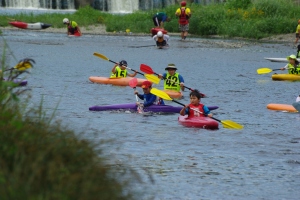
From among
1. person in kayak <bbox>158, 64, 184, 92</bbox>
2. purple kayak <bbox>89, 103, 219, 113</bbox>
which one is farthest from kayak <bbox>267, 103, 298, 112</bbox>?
purple kayak <bbox>89, 103, 219, 113</bbox>

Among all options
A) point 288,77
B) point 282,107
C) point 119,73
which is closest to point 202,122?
point 282,107

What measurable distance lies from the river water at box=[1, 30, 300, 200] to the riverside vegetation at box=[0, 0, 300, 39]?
33.2 feet

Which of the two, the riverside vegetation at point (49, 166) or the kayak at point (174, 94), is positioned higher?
the riverside vegetation at point (49, 166)

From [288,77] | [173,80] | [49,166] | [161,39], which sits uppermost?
[49,166]

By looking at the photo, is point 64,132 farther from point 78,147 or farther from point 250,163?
point 250,163

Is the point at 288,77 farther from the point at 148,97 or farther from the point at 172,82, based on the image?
the point at 148,97

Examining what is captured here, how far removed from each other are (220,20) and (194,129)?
3247cm

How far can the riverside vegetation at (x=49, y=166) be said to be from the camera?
19.5 feet

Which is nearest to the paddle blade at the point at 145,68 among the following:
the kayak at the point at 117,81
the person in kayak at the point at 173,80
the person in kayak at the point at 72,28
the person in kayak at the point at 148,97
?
the person in kayak at the point at 173,80

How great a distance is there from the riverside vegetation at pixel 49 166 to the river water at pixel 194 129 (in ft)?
1.91

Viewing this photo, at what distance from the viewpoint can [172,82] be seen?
66.0 feet

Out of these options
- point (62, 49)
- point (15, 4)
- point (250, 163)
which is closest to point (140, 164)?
point (250, 163)

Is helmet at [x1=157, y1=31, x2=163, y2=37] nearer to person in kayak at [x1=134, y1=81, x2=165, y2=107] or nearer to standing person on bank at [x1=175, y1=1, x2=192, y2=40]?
standing person on bank at [x1=175, y1=1, x2=192, y2=40]

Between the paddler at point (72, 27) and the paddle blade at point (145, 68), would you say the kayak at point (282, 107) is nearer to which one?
the paddle blade at point (145, 68)
